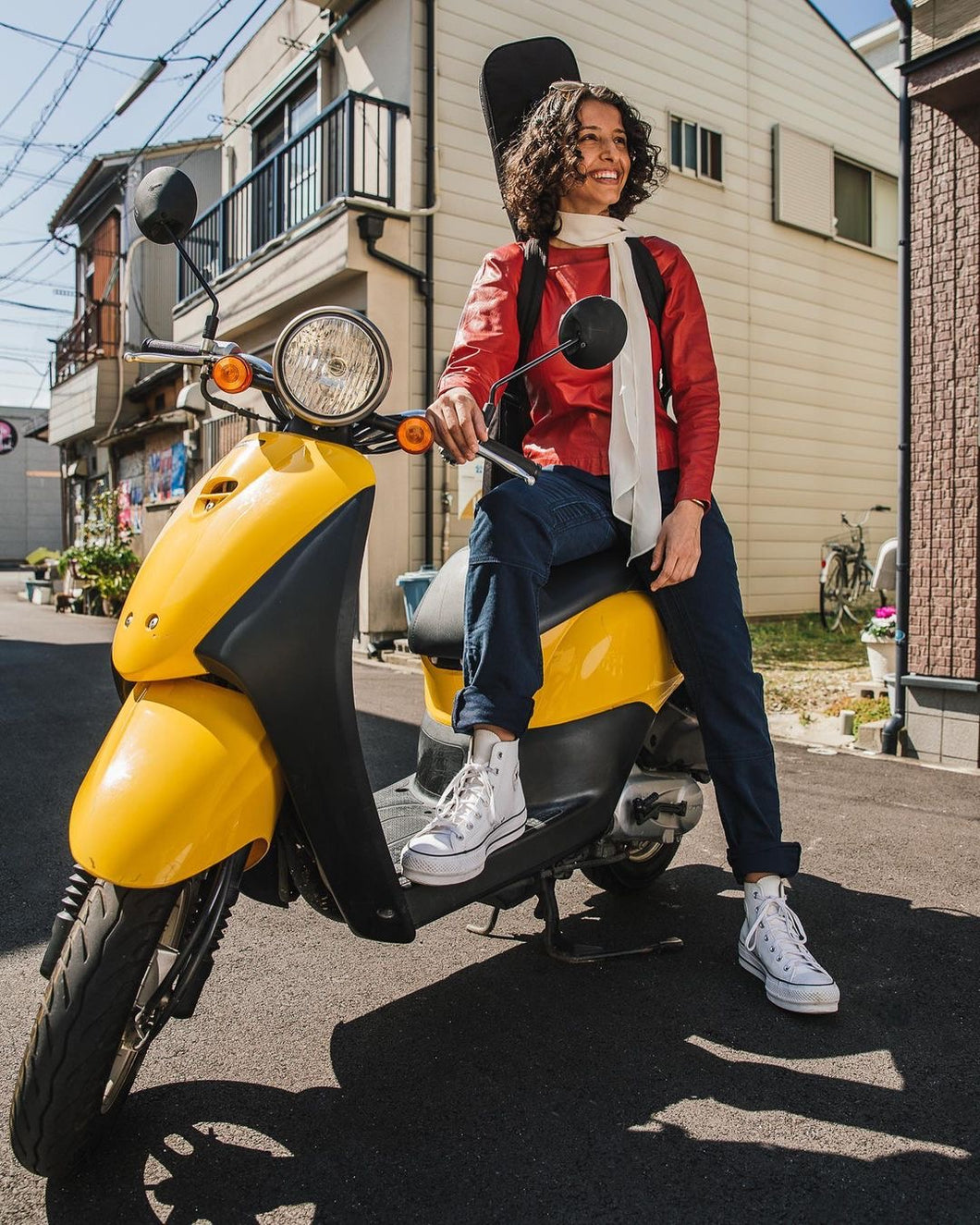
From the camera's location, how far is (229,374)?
1.71m

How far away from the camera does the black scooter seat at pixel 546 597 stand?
7.05 ft

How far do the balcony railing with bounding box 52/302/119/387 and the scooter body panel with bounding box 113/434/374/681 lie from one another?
16.1m

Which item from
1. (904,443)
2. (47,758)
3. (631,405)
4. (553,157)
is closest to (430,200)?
(904,443)

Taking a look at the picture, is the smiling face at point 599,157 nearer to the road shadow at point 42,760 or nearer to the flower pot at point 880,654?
the road shadow at point 42,760

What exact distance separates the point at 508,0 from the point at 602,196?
339 inches

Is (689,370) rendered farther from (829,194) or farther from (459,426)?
(829,194)

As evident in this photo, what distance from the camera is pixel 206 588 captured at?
1.61 metres

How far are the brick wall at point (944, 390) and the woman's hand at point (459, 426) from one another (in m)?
3.50

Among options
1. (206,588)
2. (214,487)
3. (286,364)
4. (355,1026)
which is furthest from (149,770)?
(355,1026)

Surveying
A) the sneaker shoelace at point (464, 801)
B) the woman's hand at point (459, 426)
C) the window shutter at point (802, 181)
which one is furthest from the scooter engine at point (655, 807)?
the window shutter at point (802, 181)

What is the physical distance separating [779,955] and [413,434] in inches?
54.4

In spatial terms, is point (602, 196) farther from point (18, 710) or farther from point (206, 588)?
point (18, 710)

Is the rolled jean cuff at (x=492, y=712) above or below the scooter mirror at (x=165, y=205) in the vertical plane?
below

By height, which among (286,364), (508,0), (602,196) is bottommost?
(286,364)
